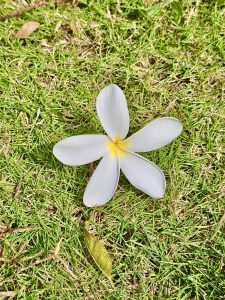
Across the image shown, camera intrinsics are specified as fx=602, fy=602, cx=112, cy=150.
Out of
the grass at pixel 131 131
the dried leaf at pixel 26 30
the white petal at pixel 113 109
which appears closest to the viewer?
the white petal at pixel 113 109

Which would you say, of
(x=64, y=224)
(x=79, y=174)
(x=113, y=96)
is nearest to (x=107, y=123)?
(x=113, y=96)

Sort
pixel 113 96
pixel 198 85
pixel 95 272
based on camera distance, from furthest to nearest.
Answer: pixel 198 85
pixel 95 272
pixel 113 96

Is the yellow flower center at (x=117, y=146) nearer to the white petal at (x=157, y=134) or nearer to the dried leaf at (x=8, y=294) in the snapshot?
the white petal at (x=157, y=134)

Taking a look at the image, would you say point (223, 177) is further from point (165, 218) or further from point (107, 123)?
point (107, 123)

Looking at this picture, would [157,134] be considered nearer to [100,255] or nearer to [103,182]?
[103,182]

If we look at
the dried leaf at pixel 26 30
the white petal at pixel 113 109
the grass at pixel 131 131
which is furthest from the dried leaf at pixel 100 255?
the dried leaf at pixel 26 30

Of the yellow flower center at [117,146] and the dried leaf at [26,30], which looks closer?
the yellow flower center at [117,146]
